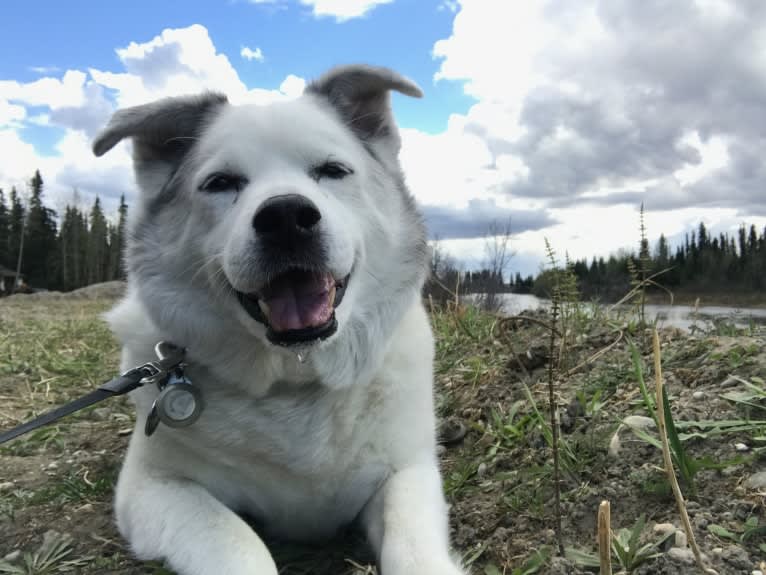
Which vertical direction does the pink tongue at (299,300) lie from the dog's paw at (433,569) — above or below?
above

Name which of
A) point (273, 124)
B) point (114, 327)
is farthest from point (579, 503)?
point (114, 327)

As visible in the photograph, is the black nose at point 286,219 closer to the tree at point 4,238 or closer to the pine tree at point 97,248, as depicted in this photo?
the tree at point 4,238

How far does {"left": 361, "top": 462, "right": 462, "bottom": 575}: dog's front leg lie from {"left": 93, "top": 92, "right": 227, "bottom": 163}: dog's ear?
1743mm

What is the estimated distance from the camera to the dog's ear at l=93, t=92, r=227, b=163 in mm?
2564

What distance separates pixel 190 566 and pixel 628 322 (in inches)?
119

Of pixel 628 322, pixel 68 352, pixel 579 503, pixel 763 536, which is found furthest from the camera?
pixel 68 352

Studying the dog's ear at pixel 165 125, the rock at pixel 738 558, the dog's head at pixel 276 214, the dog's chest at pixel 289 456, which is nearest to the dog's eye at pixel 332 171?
the dog's head at pixel 276 214

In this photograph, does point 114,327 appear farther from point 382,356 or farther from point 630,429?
point 630,429

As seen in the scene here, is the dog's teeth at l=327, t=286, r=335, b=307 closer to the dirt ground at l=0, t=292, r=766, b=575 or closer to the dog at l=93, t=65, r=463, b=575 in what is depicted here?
the dog at l=93, t=65, r=463, b=575

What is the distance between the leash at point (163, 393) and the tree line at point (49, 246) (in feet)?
168

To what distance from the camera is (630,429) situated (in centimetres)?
251

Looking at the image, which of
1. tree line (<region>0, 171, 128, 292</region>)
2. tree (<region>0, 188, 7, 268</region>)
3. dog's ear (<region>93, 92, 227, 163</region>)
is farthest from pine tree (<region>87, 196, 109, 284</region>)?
dog's ear (<region>93, 92, 227, 163</region>)

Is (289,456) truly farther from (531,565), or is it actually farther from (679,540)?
(679,540)

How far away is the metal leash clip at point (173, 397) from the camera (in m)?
2.20
